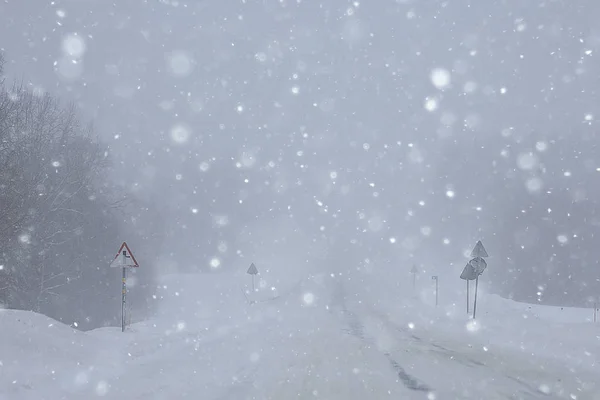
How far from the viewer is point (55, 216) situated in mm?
27219

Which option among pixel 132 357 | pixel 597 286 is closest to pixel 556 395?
pixel 132 357

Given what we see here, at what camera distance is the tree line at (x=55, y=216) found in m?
20.6

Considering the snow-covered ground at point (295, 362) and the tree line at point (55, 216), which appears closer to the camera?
the snow-covered ground at point (295, 362)

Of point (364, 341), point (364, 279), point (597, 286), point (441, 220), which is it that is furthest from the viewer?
point (441, 220)

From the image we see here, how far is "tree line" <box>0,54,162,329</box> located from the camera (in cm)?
2061

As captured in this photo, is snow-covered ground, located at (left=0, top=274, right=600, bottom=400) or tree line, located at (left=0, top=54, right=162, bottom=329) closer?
snow-covered ground, located at (left=0, top=274, right=600, bottom=400)

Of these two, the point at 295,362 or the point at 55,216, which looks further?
the point at 55,216

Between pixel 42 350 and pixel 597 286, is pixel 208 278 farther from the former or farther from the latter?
pixel 42 350

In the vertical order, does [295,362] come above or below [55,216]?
below

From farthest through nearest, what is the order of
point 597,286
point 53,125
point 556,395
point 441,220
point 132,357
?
1. point 441,220
2. point 597,286
3. point 53,125
4. point 132,357
5. point 556,395

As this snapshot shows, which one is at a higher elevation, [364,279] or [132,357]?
[132,357]

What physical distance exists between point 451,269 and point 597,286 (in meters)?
22.8


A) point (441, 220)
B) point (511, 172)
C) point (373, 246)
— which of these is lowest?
point (373, 246)

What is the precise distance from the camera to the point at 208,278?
236ft
